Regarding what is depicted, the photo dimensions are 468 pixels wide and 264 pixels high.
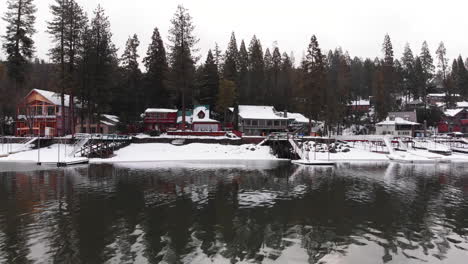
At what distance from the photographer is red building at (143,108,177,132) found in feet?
222

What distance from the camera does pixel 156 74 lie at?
246 feet

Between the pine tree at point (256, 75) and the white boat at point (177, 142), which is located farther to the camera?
the pine tree at point (256, 75)

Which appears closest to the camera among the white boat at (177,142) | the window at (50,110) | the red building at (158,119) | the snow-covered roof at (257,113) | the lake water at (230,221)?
the lake water at (230,221)

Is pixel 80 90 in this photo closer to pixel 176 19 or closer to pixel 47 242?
pixel 176 19

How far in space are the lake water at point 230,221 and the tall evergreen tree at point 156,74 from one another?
49.4 meters

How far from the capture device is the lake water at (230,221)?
437 inches

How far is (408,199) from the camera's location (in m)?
21.1

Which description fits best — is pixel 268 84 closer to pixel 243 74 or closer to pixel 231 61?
pixel 243 74

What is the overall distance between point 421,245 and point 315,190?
12.0 meters

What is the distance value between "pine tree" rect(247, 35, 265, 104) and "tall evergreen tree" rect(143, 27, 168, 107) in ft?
84.8

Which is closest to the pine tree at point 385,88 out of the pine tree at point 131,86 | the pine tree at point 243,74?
the pine tree at point 243,74

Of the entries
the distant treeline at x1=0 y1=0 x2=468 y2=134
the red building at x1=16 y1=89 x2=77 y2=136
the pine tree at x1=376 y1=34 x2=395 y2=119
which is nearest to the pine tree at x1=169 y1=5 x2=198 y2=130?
the distant treeline at x1=0 y1=0 x2=468 y2=134

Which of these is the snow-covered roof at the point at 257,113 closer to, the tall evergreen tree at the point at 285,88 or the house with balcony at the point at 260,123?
the house with balcony at the point at 260,123

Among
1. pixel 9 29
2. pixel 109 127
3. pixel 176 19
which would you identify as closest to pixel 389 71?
pixel 176 19
